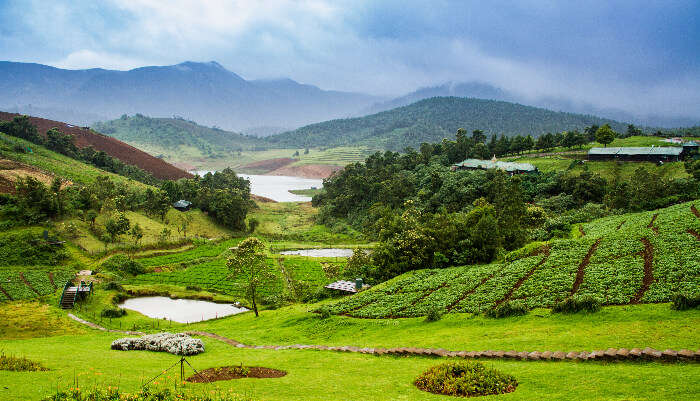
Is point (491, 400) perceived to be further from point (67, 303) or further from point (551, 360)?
point (67, 303)

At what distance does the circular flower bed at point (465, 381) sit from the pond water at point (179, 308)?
3469cm

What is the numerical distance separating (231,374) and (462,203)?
244 feet

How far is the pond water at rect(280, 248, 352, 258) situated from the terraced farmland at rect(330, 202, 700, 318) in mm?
35030

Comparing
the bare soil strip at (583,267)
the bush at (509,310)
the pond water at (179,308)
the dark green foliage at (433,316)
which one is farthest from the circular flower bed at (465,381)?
the pond water at (179,308)

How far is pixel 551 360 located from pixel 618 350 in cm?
252

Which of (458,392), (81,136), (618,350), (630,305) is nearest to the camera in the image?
(458,392)

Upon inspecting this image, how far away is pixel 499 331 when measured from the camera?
2205 centimetres

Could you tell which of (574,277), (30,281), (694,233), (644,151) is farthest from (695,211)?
(30,281)

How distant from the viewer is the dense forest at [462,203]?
148ft

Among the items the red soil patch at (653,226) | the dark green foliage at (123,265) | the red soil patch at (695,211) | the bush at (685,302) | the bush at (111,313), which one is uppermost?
the red soil patch at (695,211)

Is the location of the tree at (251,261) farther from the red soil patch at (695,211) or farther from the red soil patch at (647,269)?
the red soil patch at (695,211)

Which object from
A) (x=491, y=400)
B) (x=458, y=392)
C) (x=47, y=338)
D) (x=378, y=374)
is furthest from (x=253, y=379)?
(x=47, y=338)

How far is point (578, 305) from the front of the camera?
22.3 meters

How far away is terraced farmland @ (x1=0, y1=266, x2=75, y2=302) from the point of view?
40072 mm
